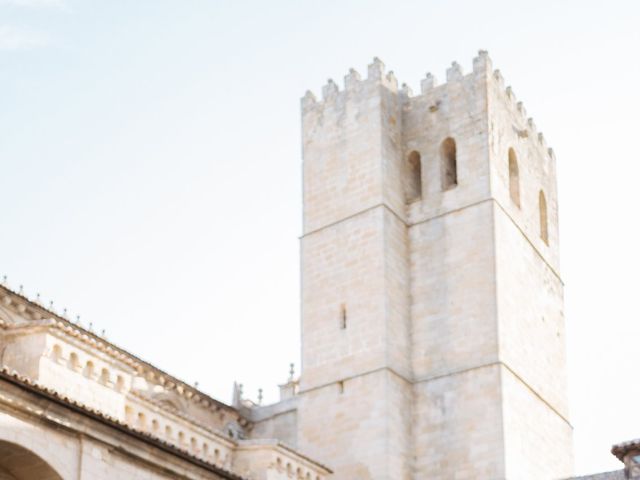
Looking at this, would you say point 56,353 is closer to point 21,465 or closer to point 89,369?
point 89,369

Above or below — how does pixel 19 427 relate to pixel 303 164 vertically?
below

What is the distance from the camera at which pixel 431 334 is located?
32.1 m

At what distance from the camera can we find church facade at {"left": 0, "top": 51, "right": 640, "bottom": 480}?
3056cm

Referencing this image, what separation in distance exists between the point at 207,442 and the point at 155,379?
720cm

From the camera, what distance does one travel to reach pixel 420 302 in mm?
32688

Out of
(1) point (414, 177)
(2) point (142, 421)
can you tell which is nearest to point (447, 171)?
(1) point (414, 177)

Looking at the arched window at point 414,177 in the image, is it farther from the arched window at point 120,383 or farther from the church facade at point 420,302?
the arched window at point 120,383

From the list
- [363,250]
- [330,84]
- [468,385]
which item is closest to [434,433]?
[468,385]

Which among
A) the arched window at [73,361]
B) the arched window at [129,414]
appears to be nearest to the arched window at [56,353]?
the arched window at [73,361]

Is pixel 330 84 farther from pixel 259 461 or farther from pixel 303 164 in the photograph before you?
pixel 259 461

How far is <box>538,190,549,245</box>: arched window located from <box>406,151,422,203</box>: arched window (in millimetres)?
3713

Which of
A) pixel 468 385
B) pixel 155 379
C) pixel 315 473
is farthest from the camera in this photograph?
pixel 155 379

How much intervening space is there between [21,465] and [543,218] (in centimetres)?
2064

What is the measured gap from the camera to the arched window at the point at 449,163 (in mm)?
33781
